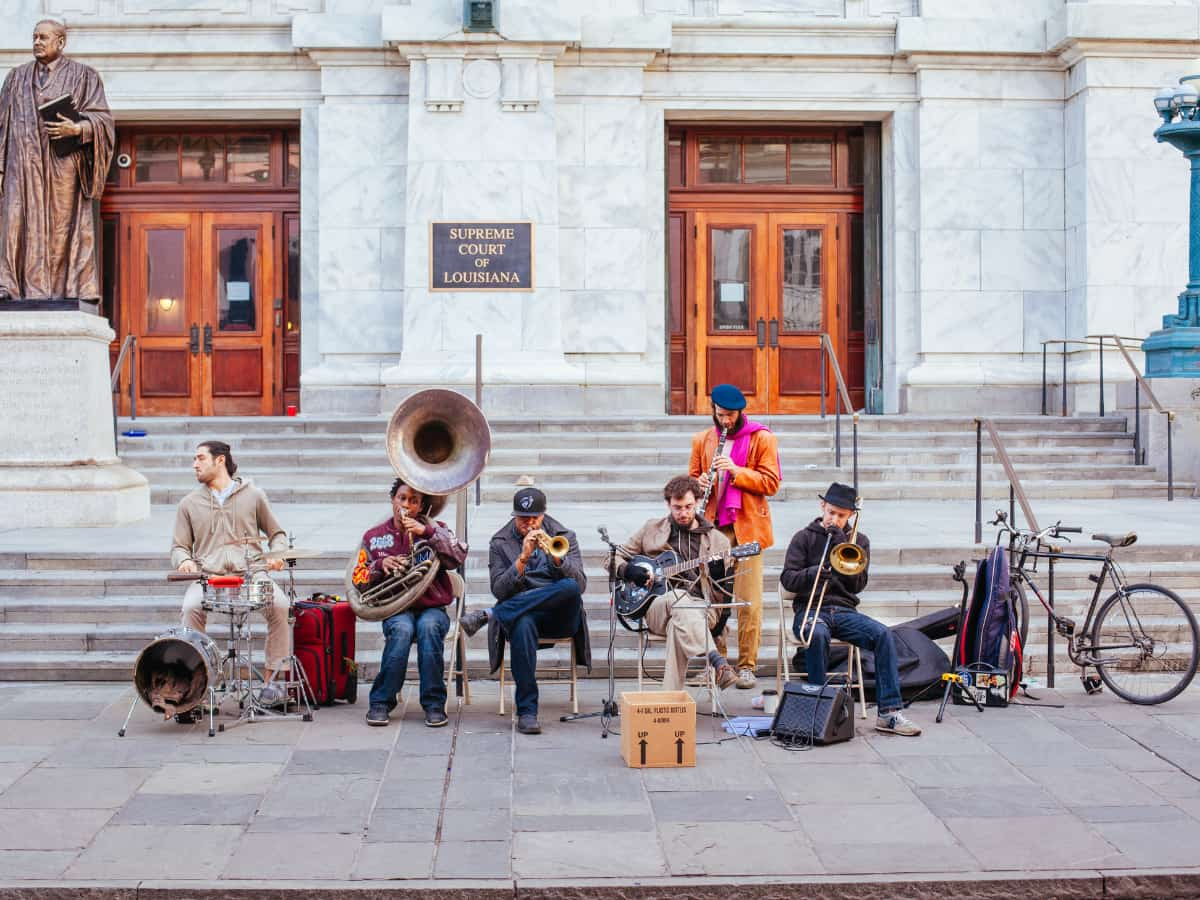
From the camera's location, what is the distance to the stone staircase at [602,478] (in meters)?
9.95

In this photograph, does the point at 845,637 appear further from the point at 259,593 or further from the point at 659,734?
the point at 259,593

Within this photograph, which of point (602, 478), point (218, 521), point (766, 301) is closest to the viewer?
point (218, 521)

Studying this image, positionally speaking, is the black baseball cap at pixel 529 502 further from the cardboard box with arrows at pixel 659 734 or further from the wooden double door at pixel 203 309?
the wooden double door at pixel 203 309

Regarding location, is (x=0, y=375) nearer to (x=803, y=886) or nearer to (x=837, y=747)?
(x=837, y=747)

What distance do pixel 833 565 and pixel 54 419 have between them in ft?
24.2

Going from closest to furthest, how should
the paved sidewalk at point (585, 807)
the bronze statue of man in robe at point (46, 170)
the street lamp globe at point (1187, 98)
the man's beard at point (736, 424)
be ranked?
the paved sidewalk at point (585, 807)
the man's beard at point (736, 424)
the bronze statue of man in robe at point (46, 170)
the street lamp globe at point (1187, 98)

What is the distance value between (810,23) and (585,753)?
13.5m

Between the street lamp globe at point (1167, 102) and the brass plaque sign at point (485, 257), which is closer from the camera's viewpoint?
the street lamp globe at point (1167, 102)

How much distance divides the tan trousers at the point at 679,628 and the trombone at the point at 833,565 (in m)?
0.57

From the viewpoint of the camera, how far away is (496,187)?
17828 millimetres

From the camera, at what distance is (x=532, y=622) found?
8117 millimetres

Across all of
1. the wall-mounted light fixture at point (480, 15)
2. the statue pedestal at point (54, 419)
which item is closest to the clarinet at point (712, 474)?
the statue pedestal at point (54, 419)

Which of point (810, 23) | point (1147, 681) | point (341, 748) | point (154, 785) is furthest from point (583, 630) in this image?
point (810, 23)

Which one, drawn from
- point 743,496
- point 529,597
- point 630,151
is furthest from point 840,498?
point 630,151
